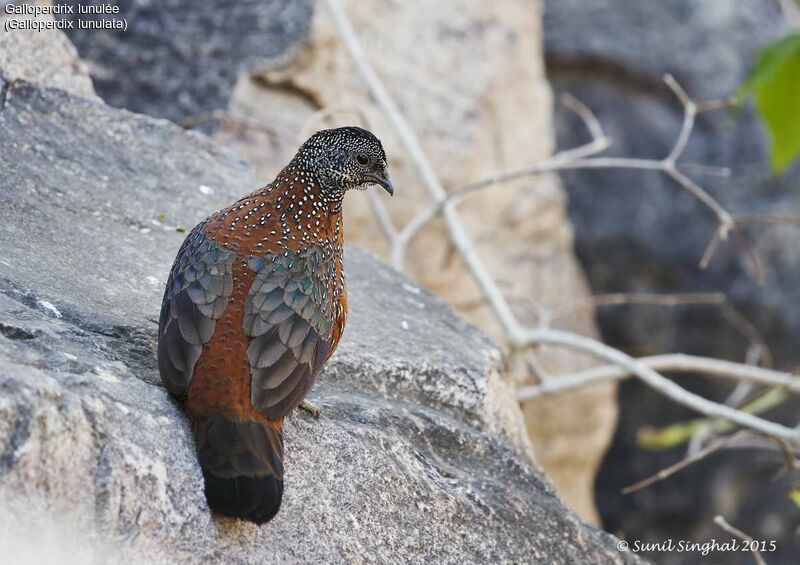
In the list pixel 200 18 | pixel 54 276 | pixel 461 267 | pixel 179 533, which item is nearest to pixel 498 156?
pixel 461 267

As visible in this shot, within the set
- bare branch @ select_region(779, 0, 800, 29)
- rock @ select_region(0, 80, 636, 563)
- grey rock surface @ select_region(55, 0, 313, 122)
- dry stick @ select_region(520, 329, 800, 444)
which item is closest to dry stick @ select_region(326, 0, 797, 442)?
dry stick @ select_region(520, 329, 800, 444)

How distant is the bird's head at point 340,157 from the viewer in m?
3.98

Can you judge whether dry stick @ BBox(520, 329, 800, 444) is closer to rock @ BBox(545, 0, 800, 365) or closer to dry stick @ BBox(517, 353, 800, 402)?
dry stick @ BBox(517, 353, 800, 402)

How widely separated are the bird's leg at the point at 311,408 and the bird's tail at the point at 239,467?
17.4 inches

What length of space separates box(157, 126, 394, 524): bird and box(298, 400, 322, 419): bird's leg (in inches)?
6.0

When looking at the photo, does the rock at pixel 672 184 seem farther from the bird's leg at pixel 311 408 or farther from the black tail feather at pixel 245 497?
the black tail feather at pixel 245 497

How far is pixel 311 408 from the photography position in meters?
3.58

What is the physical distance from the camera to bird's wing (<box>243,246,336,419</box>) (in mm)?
3258

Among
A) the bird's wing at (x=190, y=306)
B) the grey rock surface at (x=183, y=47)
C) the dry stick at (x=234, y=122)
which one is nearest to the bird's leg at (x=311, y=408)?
the bird's wing at (x=190, y=306)

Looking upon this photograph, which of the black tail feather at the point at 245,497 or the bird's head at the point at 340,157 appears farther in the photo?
the bird's head at the point at 340,157

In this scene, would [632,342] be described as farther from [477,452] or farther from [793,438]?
[477,452]

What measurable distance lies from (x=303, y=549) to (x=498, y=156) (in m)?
4.93

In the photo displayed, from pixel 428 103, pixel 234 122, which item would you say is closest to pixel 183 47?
pixel 234 122

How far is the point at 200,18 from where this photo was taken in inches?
267
